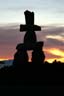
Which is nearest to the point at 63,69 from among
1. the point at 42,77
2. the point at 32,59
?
the point at 42,77

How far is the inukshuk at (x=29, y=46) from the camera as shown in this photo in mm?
29969

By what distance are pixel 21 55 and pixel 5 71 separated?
3384 mm

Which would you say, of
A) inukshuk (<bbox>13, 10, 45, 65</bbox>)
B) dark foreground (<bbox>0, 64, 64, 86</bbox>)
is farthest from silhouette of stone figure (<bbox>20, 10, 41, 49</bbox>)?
dark foreground (<bbox>0, 64, 64, 86</bbox>)

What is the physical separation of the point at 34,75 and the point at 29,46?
15.5ft

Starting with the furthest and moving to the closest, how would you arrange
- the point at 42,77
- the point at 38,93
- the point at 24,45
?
the point at 24,45, the point at 42,77, the point at 38,93

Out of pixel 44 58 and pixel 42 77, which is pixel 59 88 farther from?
pixel 44 58

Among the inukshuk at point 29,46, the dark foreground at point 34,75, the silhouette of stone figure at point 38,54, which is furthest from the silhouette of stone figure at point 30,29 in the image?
the dark foreground at point 34,75

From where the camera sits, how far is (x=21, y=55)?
30.1m

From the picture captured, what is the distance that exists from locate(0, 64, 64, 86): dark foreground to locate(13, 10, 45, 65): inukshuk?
3232 mm

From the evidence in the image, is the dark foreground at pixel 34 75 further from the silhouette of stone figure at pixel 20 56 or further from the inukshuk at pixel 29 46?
the inukshuk at pixel 29 46

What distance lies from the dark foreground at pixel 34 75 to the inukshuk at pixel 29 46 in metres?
3.23

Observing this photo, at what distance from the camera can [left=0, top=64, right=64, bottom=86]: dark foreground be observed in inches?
994

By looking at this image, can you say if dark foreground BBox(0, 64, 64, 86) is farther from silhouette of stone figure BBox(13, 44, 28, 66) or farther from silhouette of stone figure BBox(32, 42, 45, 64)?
silhouette of stone figure BBox(32, 42, 45, 64)

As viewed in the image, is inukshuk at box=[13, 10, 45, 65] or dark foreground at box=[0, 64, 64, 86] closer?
dark foreground at box=[0, 64, 64, 86]
